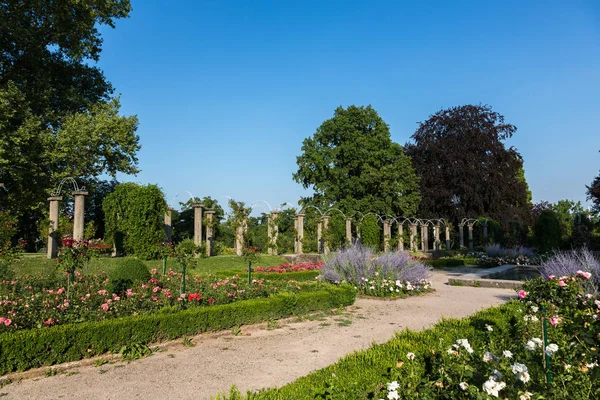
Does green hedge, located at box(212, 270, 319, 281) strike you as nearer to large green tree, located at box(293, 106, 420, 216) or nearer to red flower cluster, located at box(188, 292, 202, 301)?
red flower cluster, located at box(188, 292, 202, 301)

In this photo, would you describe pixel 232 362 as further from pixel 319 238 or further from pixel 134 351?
pixel 319 238

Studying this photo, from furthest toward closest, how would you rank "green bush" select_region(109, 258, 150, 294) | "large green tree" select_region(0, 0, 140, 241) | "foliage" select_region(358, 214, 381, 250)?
"foliage" select_region(358, 214, 381, 250), "large green tree" select_region(0, 0, 140, 241), "green bush" select_region(109, 258, 150, 294)

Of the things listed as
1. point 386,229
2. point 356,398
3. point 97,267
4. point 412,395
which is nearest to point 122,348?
point 356,398

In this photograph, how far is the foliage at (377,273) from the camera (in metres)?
10.3

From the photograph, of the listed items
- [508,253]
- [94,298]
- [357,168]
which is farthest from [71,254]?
[357,168]

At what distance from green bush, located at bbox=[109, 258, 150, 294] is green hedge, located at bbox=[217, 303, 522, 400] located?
3990 mm

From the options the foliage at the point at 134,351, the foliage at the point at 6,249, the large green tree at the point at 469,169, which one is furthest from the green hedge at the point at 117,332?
the large green tree at the point at 469,169

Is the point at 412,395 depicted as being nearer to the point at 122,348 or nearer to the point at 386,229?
the point at 122,348

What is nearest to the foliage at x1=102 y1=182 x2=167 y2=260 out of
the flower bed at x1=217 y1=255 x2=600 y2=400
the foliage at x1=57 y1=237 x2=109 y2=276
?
the foliage at x1=57 y1=237 x2=109 y2=276

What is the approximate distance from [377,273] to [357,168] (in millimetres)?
19235

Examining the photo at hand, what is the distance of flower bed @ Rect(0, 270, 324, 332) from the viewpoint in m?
5.40

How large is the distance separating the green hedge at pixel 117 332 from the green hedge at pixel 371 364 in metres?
2.03

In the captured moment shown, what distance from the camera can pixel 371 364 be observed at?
3.71 metres

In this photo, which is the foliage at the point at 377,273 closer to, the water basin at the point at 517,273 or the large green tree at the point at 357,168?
the water basin at the point at 517,273
